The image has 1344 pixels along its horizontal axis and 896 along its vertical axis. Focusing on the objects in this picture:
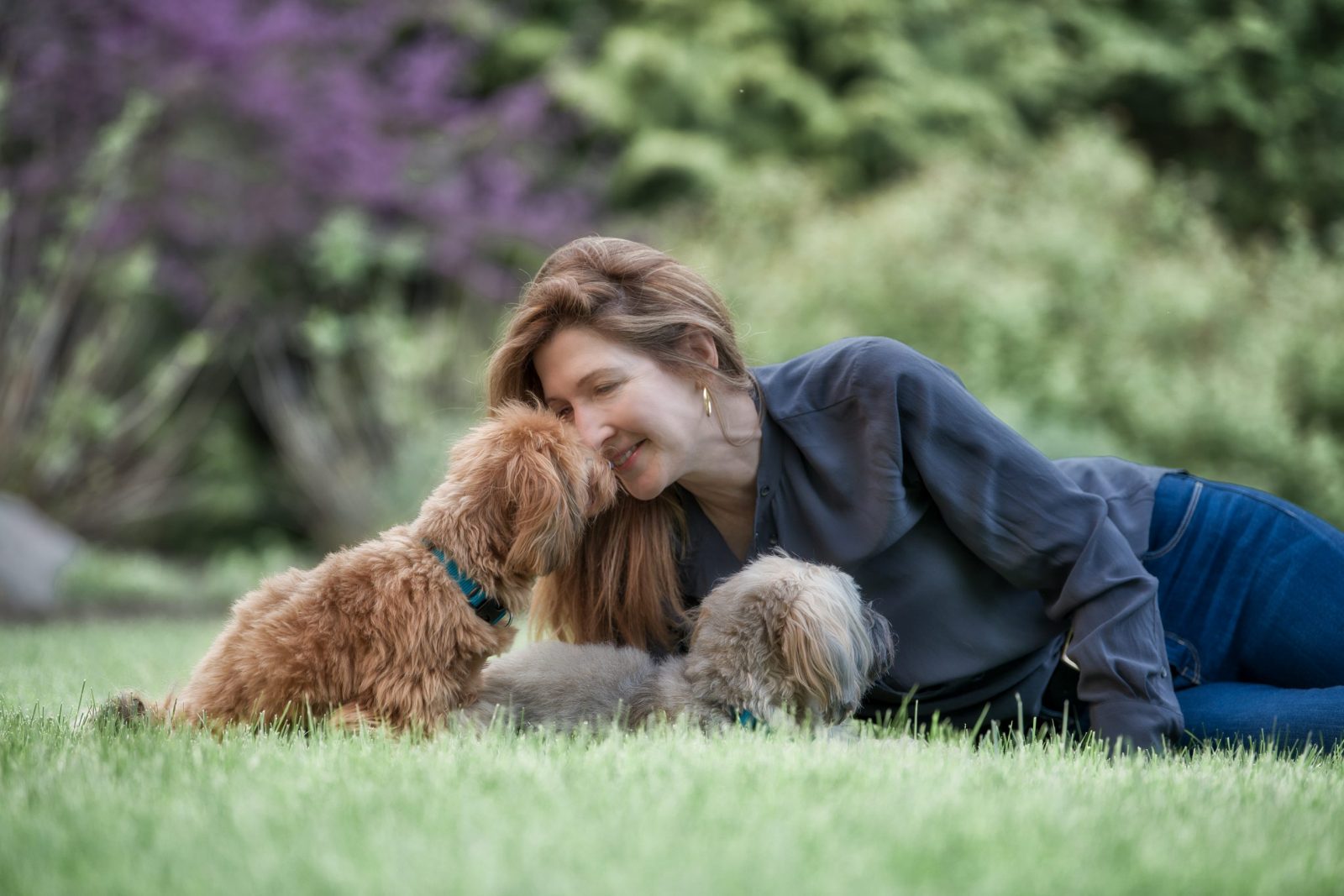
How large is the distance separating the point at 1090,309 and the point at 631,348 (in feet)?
23.9

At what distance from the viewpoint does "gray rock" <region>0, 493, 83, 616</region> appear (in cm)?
774

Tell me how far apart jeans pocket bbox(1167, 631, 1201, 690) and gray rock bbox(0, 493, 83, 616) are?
6633 millimetres

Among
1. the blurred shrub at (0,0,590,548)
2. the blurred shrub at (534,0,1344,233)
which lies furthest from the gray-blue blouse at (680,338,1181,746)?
the blurred shrub at (534,0,1344,233)

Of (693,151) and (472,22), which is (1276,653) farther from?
(472,22)

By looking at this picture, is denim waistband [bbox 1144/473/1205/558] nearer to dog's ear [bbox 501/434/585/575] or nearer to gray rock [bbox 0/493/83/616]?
dog's ear [bbox 501/434/585/575]

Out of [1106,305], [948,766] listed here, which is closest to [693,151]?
[1106,305]

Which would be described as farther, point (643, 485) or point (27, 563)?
point (27, 563)

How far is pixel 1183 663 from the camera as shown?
3840mm

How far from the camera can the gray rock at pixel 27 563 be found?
7738 mm

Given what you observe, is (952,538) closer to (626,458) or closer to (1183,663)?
(1183,663)

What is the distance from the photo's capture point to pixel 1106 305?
32.5ft

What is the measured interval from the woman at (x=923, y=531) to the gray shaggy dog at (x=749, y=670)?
286mm

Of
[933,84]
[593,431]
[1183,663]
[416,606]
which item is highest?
[933,84]

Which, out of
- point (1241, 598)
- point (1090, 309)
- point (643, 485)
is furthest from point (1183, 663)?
point (1090, 309)
